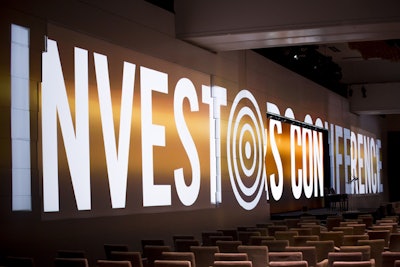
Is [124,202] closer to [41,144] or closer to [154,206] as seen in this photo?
[154,206]

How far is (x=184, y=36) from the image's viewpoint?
14.7 meters

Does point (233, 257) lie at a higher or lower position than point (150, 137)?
lower

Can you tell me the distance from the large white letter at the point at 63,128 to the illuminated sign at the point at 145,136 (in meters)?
0.02

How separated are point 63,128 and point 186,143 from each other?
441 cm

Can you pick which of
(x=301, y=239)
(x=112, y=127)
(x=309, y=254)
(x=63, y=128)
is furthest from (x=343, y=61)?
(x=309, y=254)

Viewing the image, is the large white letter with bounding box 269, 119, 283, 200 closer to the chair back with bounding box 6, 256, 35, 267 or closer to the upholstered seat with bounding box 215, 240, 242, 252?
the upholstered seat with bounding box 215, 240, 242, 252

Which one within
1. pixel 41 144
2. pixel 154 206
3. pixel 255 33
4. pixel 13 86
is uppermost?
pixel 255 33

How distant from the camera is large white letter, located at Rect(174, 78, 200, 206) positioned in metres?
14.6

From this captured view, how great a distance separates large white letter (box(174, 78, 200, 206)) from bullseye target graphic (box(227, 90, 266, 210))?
6.35ft

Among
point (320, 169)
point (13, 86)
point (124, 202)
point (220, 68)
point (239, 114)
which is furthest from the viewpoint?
point (320, 169)

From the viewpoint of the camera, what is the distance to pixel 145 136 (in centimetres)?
Answer: 1325

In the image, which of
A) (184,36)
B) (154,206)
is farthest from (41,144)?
(184,36)

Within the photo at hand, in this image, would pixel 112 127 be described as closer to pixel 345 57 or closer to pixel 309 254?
pixel 309 254

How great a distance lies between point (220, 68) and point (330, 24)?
3.79m
